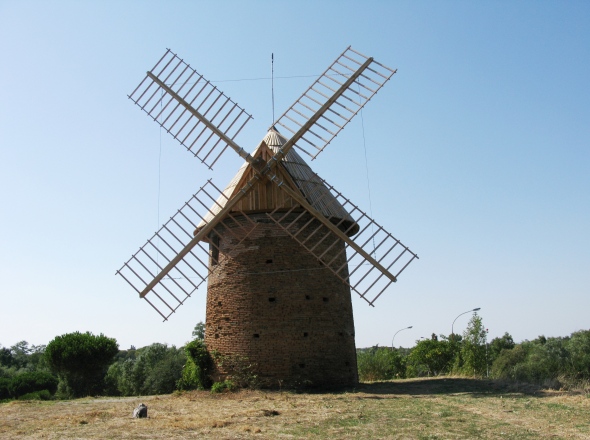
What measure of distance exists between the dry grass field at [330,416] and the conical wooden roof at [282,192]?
470 cm

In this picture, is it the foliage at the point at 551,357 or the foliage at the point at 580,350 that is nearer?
the foliage at the point at 551,357

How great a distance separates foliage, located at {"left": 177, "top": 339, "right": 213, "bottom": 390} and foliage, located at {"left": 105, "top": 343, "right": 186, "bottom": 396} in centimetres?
704

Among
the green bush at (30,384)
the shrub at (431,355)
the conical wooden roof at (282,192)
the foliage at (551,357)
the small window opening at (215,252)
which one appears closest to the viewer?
the conical wooden roof at (282,192)

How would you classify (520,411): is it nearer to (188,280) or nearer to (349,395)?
(349,395)

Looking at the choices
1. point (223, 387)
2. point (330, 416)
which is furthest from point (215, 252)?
Result: point (330, 416)

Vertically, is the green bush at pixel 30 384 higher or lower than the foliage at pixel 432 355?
lower

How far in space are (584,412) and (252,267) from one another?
28.5ft

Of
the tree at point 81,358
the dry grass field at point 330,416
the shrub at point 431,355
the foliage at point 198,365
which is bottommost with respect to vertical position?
the dry grass field at point 330,416

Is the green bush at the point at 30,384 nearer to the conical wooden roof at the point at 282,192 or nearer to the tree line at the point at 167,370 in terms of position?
the tree line at the point at 167,370

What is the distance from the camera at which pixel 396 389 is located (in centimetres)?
1611

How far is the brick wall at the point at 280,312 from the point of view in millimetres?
15778

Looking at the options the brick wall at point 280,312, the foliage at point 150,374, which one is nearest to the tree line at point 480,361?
the brick wall at point 280,312

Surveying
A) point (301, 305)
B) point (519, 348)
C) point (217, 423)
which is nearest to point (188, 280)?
point (301, 305)

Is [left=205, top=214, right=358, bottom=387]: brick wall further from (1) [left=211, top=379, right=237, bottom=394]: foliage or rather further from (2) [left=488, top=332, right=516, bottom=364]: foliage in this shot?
(2) [left=488, top=332, right=516, bottom=364]: foliage
